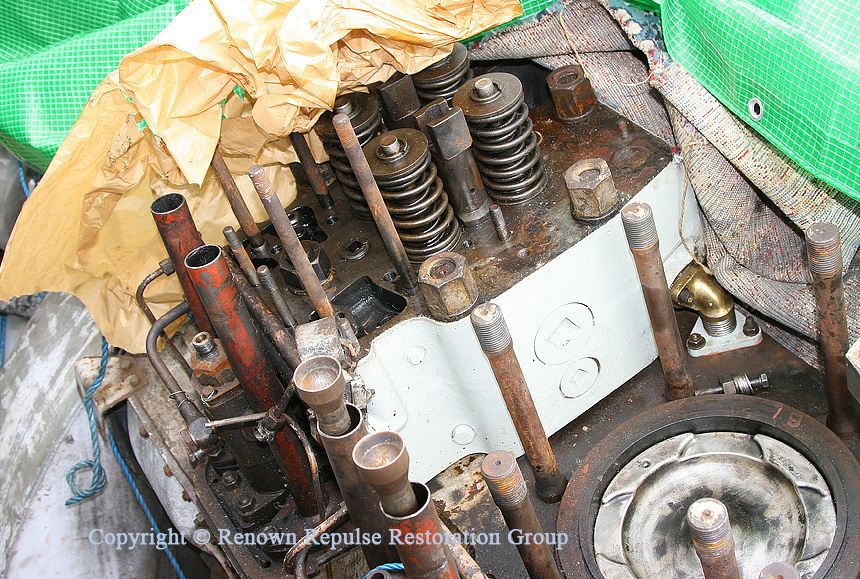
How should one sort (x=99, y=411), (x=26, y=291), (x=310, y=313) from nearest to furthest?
1. (x=310, y=313)
2. (x=26, y=291)
3. (x=99, y=411)

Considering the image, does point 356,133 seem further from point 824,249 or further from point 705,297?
point 824,249

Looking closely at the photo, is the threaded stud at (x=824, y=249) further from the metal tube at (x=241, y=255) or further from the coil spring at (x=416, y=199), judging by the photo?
the metal tube at (x=241, y=255)

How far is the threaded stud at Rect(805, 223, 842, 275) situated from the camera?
5.36ft

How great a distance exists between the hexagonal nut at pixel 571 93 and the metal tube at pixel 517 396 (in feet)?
2.73

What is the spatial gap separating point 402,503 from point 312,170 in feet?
4.11

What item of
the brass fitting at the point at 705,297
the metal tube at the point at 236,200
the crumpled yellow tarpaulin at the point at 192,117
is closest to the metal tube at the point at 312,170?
the crumpled yellow tarpaulin at the point at 192,117

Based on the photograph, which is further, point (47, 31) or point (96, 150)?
point (47, 31)

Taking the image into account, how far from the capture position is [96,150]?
200 cm

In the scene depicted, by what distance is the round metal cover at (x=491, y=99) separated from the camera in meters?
1.97

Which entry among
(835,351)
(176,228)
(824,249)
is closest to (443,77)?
(176,228)

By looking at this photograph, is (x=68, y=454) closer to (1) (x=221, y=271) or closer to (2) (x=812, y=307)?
(1) (x=221, y=271)

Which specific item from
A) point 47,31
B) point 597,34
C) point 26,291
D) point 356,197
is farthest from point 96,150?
point 597,34

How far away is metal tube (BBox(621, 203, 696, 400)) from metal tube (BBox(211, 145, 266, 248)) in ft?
3.05

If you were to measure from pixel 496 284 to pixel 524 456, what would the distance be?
49cm
